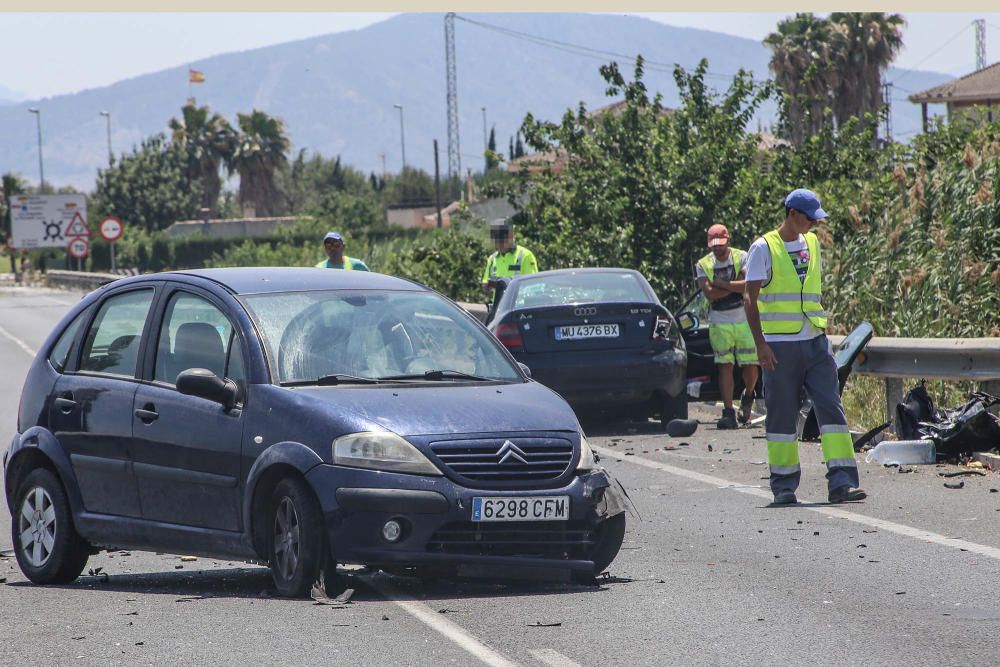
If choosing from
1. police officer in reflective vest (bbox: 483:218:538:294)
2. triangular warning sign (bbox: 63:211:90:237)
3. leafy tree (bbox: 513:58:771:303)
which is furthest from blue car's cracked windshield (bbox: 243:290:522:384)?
triangular warning sign (bbox: 63:211:90:237)

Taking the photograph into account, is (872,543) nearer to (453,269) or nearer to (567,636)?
(567,636)

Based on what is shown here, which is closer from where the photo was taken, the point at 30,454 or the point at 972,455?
the point at 30,454

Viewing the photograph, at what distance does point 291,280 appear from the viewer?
829 centimetres

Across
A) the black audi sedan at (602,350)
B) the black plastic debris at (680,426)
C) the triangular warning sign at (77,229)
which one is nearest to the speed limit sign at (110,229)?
the triangular warning sign at (77,229)

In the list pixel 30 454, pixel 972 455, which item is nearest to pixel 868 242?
pixel 972 455

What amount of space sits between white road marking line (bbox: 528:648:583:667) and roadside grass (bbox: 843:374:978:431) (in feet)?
27.0

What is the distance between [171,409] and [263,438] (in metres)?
0.71

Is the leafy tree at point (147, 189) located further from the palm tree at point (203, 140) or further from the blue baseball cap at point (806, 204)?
the blue baseball cap at point (806, 204)

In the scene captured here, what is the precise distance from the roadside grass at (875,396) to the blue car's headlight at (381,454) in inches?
299

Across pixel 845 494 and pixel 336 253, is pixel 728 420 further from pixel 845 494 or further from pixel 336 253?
pixel 845 494

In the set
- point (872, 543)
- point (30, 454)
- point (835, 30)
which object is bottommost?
point (872, 543)

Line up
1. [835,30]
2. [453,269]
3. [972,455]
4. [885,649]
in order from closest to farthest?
1. [885,649]
2. [972,455]
3. [453,269]
4. [835,30]

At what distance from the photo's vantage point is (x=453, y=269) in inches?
1086

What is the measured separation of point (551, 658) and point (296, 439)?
5.76 ft
